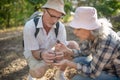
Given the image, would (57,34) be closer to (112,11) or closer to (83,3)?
(112,11)

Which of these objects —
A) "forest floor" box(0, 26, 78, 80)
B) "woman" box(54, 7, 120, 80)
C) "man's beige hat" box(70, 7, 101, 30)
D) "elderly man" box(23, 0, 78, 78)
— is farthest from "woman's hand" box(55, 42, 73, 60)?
"forest floor" box(0, 26, 78, 80)

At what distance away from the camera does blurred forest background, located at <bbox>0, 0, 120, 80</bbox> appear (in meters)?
4.21

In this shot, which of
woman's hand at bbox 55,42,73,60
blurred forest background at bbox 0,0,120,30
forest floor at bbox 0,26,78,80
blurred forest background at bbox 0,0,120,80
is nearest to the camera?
woman's hand at bbox 55,42,73,60

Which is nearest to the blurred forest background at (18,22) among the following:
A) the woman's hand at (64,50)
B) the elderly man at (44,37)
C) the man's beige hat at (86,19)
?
the elderly man at (44,37)

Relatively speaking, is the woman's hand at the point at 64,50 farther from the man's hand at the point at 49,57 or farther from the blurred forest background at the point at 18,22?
the blurred forest background at the point at 18,22

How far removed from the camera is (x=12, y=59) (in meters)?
4.53

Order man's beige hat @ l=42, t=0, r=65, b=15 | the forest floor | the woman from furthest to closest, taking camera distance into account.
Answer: the forest floor, man's beige hat @ l=42, t=0, r=65, b=15, the woman

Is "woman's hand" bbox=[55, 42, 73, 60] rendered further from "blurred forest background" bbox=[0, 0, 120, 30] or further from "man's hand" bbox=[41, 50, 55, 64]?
"blurred forest background" bbox=[0, 0, 120, 30]

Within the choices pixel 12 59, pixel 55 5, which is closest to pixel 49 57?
pixel 55 5

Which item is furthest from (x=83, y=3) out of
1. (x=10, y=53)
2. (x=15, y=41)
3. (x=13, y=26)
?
(x=10, y=53)

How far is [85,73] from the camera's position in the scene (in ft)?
9.33

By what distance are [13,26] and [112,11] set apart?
9.92 feet

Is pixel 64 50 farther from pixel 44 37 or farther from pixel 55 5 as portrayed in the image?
pixel 55 5

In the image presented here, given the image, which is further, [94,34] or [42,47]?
[42,47]
